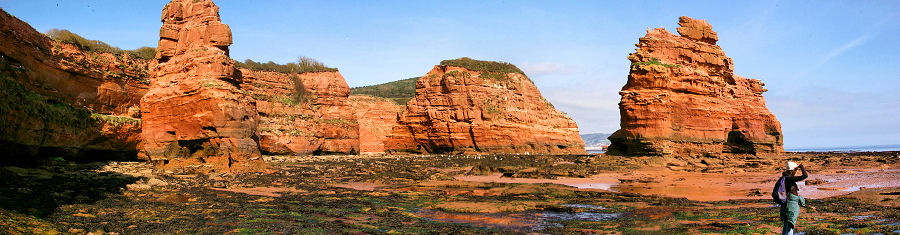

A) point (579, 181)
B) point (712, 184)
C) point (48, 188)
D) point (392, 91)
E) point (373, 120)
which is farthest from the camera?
point (392, 91)

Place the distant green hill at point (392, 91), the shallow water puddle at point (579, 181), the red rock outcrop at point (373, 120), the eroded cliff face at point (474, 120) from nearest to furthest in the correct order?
the shallow water puddle at point (579, 181) < the eroded cliff face at point (474, 120) < the red rock outcrop at point (373, 120) < the distant green hill at point (392, 91)

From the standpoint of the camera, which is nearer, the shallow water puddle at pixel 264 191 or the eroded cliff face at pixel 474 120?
the shallow water puddle at pixel 264 191

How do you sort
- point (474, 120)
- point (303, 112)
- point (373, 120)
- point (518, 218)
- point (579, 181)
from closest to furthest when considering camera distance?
point (518, 218) → point (579, 181) → point (303, 112) → point (474, 120) → point (373, 120)

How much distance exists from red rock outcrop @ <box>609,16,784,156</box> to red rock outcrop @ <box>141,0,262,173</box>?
64.1ft

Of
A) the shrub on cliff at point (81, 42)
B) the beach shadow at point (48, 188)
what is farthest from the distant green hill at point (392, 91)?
the beach shadow at point (48, 188)

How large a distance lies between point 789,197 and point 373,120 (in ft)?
214

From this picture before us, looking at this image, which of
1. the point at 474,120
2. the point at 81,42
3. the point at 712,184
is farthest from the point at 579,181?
the point at 474,120

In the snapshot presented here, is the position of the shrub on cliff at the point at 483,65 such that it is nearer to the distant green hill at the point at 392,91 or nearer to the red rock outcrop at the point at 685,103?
the red rock outcrop at the point at 685,103

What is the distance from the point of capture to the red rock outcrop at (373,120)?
64.6 meters

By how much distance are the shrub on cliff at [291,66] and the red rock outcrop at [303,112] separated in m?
1.06

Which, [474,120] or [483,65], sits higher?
[483,65]

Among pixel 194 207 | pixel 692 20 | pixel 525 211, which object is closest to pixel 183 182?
pixel 194 207

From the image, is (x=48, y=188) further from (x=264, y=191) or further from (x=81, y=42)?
(x=81, y=42)

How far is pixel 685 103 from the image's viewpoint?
1066 inches
